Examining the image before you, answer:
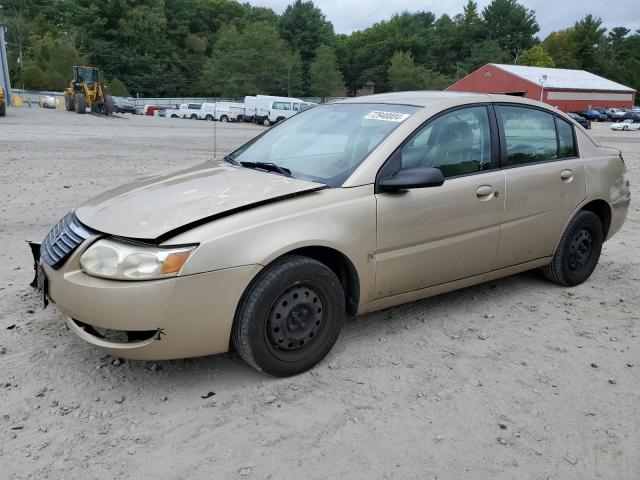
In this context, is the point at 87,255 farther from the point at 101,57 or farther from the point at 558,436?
the point at 101,57

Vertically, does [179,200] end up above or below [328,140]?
below

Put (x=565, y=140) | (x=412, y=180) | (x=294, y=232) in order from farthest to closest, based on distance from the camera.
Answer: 1. (x=565, y=140)
2. (x=412, y=180)
3. (x=294, y=232)

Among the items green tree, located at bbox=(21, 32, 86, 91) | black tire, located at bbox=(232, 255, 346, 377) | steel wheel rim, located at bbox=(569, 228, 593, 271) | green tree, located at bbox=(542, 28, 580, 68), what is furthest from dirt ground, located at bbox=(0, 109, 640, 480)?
green tree, located at bbox=(542, 28, 580, 68)

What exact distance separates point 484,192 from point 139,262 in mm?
2367

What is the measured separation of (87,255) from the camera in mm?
2902

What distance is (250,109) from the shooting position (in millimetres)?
39969

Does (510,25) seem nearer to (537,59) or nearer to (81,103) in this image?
(537,59)

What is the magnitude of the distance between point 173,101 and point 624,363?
2580 inches

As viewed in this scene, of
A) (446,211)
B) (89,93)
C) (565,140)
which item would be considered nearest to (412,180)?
(446,211)

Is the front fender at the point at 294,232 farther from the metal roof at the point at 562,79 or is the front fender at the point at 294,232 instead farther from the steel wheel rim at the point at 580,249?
the metal roof at the point at 562,79

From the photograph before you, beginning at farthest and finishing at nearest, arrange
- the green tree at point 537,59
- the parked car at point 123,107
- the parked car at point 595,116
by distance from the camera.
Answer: the green tree at point 537,59 < the parked car at point 595,116 < the parked car at point 123,107

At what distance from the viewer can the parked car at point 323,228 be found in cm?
284

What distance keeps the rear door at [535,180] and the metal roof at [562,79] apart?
6315 cm

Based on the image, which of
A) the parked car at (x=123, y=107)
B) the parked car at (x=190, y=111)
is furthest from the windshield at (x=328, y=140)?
the parked car at (x=123, y=107)
